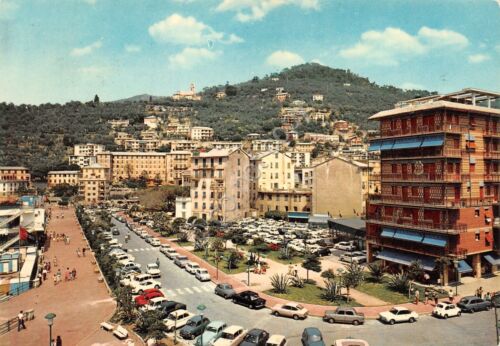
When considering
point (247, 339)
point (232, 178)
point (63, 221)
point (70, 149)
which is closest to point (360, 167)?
point (232, 178)

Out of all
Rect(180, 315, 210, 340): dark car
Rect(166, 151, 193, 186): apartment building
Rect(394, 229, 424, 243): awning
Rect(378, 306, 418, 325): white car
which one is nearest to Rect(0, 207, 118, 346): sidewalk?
Rect(180, 315, 210, 340): dark car

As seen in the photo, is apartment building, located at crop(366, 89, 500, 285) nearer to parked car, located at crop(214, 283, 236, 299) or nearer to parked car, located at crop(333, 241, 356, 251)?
parked car, located at crop(333, 241, 356, 251)

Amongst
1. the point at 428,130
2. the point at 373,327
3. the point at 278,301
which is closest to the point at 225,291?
the point at 278,301

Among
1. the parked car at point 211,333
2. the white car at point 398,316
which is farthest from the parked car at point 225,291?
the white car at point 398,316

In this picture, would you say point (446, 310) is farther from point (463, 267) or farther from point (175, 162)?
point (175, 162)

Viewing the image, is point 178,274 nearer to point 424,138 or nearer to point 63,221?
point 424,138

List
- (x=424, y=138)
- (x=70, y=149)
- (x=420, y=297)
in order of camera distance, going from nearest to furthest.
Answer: (x=420, y=297)
(x=424, y=138)
(x=70, y=149)
